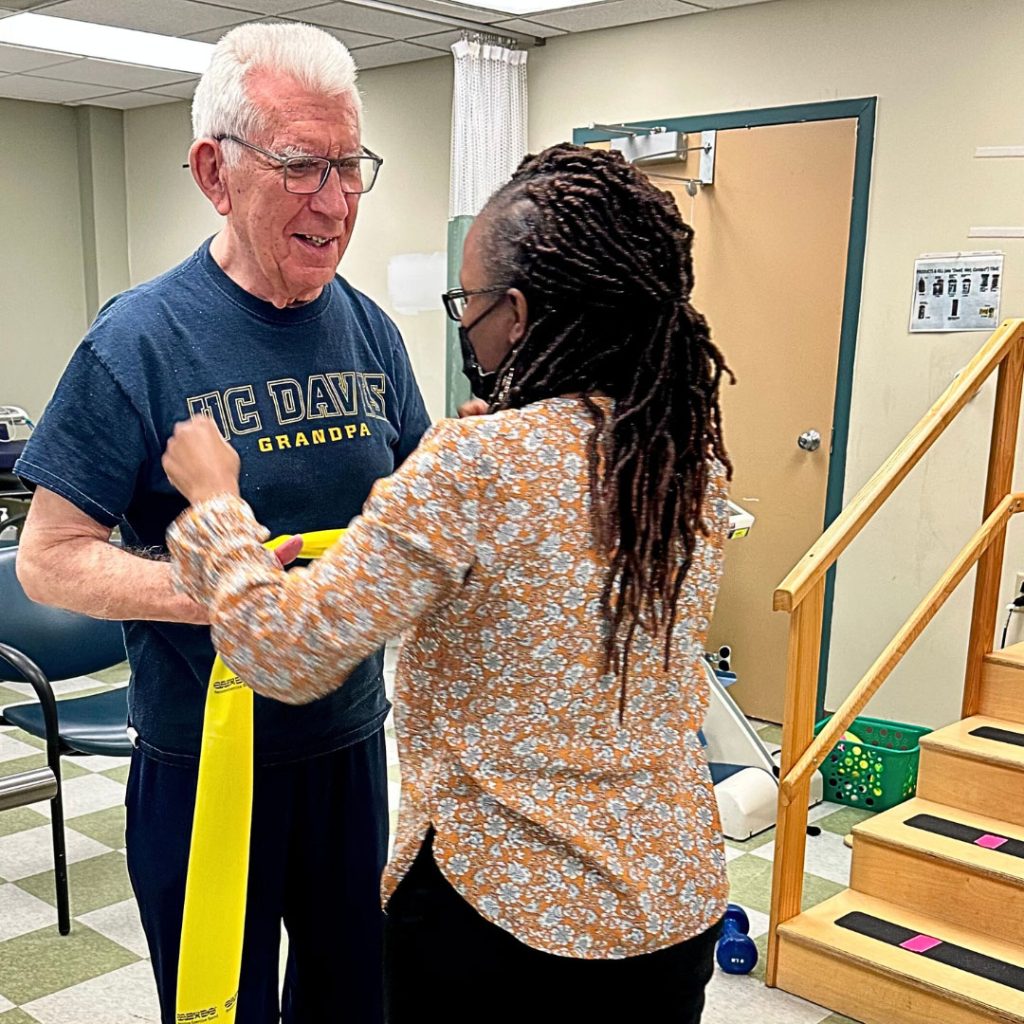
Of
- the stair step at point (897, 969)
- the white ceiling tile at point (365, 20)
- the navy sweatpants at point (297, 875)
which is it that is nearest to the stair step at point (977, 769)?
the stair step at point (897, 969)

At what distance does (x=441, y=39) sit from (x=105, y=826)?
350 cm

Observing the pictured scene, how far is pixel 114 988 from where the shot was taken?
282 centimetres

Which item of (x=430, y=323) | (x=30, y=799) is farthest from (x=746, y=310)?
(x=30, y=799)

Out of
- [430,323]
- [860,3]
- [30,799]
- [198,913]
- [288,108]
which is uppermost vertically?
[860,3]

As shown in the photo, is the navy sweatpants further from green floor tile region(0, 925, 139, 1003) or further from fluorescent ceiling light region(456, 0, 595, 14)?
fluorescent ceiling light region(456, 0, 595, 14)

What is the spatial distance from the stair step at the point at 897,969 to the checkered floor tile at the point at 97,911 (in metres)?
0.07

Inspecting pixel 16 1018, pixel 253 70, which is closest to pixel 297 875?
pixel 253 70

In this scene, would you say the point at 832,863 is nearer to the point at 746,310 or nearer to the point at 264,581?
the point at 746,310

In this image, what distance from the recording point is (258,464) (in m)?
1.57

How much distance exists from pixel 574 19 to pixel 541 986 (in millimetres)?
4489

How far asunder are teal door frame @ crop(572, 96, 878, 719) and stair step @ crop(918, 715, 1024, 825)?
1155 millimetres

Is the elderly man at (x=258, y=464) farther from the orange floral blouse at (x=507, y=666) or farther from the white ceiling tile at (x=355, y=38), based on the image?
the white ceiling tile at (x=355, y=38)

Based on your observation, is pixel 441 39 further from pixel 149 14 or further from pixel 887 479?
pixel 887 479

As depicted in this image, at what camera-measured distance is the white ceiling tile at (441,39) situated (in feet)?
17.2
